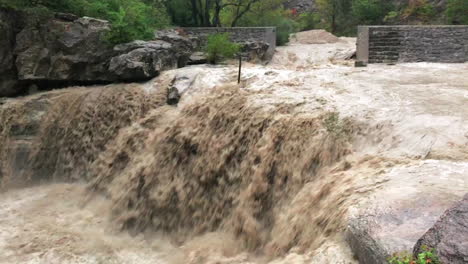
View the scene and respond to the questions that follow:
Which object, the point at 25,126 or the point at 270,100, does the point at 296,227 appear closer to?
the point at 270,100

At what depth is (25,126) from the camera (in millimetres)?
9438

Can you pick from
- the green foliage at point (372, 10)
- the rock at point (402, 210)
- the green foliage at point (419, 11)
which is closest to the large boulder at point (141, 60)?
the rock at point (402, 210)

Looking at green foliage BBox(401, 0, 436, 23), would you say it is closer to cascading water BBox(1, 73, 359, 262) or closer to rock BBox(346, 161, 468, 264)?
cascading water BBox(1, 73, 359, 262)

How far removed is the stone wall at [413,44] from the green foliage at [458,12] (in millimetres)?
5301

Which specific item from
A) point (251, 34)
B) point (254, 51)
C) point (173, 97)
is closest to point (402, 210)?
point (173, 97)

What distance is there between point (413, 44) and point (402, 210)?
33.4 feet

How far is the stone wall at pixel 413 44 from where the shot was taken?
12133 mm

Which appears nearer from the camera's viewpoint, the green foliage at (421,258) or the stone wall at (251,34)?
the green foliage at (421,258)

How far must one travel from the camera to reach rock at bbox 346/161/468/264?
11.2ft

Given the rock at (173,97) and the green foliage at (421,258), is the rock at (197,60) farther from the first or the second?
the green foliage at (421,258)

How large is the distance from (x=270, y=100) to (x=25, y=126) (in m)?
5.43

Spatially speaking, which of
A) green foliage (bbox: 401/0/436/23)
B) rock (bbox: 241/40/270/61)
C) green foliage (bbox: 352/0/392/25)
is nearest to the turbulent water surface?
rock (bbox: 241/40/270/61)

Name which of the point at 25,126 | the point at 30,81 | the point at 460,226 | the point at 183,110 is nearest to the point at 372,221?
the point at 460,226

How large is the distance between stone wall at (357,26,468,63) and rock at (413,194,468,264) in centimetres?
1002
